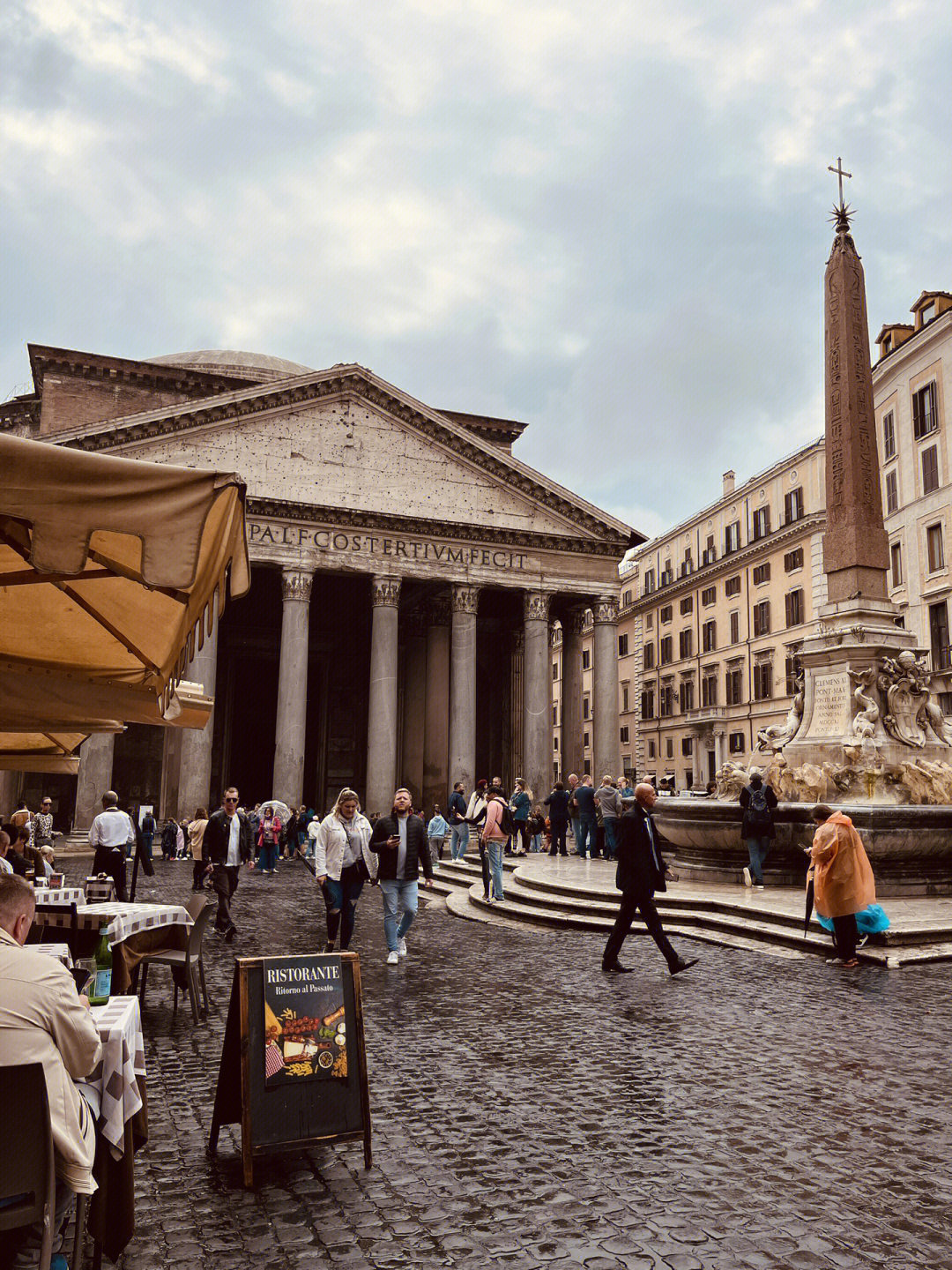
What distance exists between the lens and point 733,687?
40.7 meters

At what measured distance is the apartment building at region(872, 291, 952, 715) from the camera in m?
27.6

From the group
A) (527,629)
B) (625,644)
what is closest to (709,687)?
(625,644)

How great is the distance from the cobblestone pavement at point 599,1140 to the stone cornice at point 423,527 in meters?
20.0

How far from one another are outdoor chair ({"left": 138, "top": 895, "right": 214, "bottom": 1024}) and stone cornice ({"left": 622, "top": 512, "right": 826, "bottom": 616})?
30955mm

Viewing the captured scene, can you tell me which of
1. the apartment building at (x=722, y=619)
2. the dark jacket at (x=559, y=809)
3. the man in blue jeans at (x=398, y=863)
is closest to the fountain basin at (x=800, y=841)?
the man in blue jeans at (x=398, y=863)

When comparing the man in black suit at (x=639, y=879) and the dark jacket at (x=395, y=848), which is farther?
the dark jacket at (x=395, y=848)

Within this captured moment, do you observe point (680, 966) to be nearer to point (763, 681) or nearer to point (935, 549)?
point (935, 549)

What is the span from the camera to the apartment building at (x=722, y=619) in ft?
121

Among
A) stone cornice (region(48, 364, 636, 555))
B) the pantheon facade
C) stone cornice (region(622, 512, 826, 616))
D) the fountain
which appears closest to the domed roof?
the pantheon facade

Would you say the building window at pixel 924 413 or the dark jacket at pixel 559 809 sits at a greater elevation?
the building window at pixel 924 413

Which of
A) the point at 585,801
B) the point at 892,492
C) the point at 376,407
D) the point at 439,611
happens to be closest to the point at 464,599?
the point at 439,611

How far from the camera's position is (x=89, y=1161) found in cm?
258

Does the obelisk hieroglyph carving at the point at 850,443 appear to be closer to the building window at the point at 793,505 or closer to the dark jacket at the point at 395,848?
the dark jacket at the point at 395,848

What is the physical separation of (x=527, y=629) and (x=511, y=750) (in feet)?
19.7
